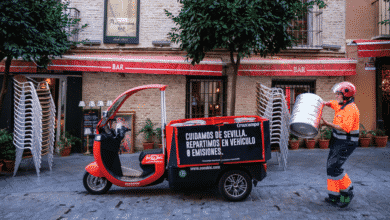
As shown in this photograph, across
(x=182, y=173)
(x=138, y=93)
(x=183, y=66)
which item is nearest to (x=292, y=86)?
(x=183, y=66)

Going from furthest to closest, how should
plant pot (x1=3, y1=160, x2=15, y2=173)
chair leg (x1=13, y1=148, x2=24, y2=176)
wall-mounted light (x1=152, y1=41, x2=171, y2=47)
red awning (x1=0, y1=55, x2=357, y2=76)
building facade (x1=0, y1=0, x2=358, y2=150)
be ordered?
wall-mounted light (x1=152, y1=41, x2=171, y2=47) < building facade (x1=0, y1=0, x2=358, y2=150) < red awning (x1=0, y1=55, x2=357, y2=76) < plant pot (x1=3, y1=160, x2=15, y2=173) < chair leg (x1=13, y1=148, x2=24, y2=176)

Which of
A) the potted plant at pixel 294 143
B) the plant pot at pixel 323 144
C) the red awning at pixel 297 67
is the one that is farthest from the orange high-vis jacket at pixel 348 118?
the plant pot at pixel 323 144

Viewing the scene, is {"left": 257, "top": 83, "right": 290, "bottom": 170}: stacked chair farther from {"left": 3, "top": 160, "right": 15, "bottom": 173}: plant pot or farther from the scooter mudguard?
{"left": 3, "top": 160, "right": 15, "bottom": 173}: plant pot

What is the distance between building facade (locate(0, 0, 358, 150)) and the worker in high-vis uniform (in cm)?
515

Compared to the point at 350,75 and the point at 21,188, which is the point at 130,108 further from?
the point at 350,75

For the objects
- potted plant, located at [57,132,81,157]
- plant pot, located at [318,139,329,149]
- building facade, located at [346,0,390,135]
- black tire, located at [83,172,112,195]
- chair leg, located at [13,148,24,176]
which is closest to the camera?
black tire, located at [83,172,112,195]

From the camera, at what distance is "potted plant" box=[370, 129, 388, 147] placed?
963 centimetres

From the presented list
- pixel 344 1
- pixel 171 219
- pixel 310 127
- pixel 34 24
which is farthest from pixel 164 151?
pixel 344 1

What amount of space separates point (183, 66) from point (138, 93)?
7.02 feet

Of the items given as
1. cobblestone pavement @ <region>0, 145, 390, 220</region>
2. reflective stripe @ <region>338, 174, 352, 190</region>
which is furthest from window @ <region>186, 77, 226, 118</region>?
reflective stripe @ <region>338, 174, 352, 190</region>

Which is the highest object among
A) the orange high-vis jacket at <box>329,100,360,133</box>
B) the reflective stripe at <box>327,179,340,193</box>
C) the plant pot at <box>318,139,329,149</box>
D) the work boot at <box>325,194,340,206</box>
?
the orange high-vis jacket at <box>329,100,360,133</box>

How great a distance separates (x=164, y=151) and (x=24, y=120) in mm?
3987

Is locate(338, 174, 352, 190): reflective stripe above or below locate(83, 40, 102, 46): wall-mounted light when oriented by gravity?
below

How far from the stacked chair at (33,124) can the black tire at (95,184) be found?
2.20 m
